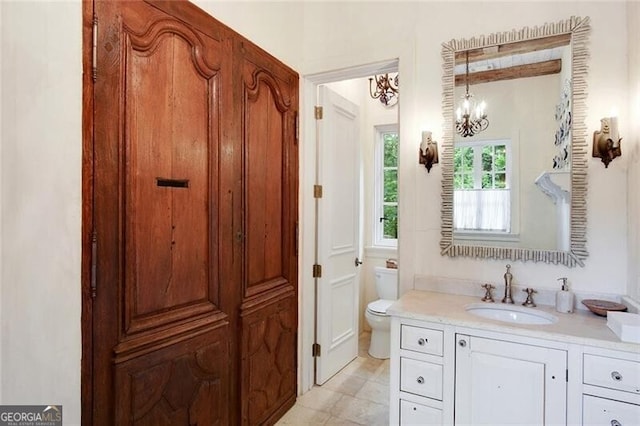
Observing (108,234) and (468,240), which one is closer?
(108,234)

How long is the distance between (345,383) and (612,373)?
175cm

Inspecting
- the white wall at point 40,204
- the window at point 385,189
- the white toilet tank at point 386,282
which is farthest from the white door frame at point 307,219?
the white wall at point 40,204

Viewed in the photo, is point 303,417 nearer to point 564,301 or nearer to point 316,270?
point 316,270

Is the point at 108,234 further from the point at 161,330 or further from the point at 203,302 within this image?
the point at 203,302

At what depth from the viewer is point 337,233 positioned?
2799mm

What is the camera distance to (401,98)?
→ 2158 millimetres

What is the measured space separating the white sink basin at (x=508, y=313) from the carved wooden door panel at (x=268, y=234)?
3.68 feet

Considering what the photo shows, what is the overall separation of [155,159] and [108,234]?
0.35 m

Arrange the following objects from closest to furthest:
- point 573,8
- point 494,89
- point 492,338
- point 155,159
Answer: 1. point 155,159
2. point 492,338
3. point 573,8
4. point 494,89

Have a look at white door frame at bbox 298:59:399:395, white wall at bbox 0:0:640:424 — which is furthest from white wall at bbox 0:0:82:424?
white door frame at bbox 298:59:399:395

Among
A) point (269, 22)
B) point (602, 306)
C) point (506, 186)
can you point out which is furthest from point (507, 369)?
point (269, 22)

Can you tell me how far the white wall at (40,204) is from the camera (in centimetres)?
111

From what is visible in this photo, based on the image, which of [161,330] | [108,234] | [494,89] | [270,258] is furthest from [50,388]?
[494,89]

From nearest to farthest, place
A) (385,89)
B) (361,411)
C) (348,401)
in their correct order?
(361,411), (348,401), (385,89)
